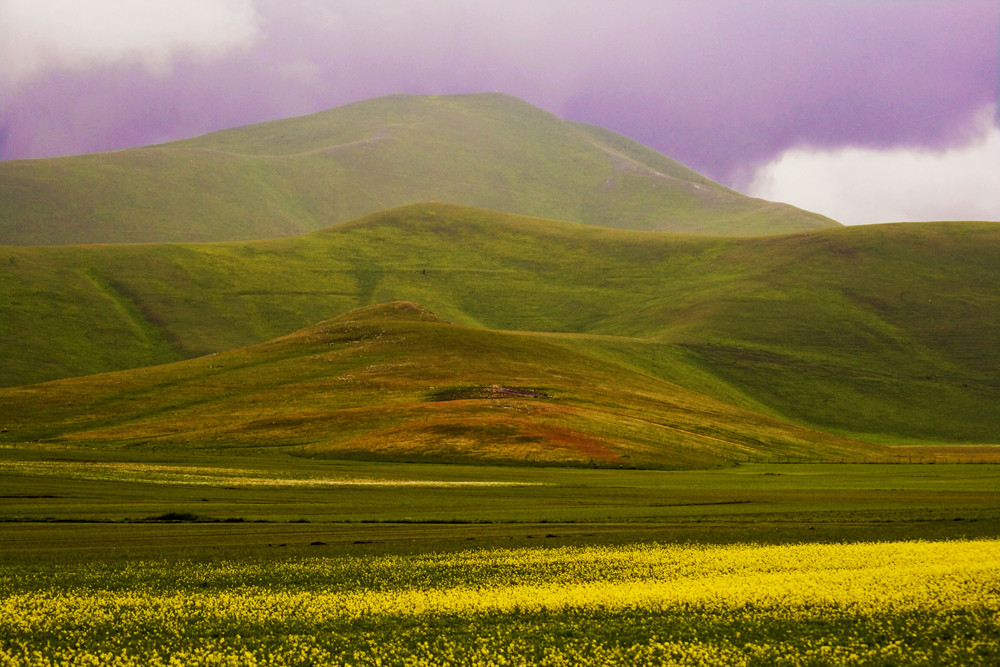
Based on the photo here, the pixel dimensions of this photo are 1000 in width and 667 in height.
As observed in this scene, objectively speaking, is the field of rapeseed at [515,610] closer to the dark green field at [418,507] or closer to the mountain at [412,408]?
the dark green field at [418,507]

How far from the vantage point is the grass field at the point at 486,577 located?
69.9ft

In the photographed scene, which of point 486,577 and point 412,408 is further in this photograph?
point 412,408

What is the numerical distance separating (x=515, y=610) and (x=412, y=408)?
82948mm

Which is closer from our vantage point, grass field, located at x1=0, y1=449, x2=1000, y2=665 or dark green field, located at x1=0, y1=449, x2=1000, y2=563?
grass field, located at x1=0, y1=449, x2=1000, y2=665

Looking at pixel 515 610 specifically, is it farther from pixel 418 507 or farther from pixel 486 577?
pixel 418 507

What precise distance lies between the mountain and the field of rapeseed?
54.6 metres

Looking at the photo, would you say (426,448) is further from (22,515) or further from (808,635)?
(808,635)

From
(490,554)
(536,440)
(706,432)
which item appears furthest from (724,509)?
(706,432)

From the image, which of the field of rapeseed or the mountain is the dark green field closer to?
the field of rapeseed

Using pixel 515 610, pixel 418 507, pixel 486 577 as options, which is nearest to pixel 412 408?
pixel 418 507

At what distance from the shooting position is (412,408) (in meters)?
107

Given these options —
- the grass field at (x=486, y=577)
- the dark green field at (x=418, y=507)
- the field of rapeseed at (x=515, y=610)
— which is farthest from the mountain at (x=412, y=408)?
the field of rapeseed at (x=515, y=610)

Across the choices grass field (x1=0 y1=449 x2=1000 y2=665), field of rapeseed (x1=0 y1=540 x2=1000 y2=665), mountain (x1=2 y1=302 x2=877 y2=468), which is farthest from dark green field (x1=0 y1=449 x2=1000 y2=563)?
mountain (x1=2 y1=302 x2=877 y2=468)

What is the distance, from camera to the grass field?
21.3m
